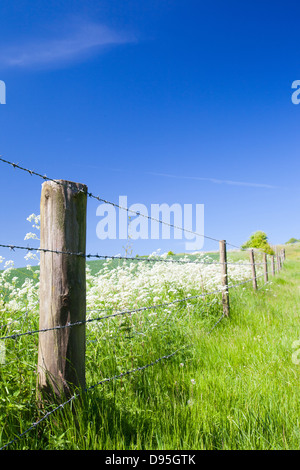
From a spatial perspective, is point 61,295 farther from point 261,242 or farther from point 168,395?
point 261,242

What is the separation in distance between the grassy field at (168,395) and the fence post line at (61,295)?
17cm

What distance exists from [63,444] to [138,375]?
1167mm

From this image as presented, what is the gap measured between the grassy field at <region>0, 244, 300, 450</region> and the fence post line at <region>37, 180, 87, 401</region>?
0.17m

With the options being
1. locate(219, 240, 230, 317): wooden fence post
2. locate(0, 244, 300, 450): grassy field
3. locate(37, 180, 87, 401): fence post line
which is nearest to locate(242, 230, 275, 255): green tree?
locate(219, 240, 230, 317): wooden fence post

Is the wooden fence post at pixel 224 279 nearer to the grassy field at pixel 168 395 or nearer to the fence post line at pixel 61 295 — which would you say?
the grassy field at pixel 168 395

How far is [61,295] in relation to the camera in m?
2.37

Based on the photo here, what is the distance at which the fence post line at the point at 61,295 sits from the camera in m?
2.35

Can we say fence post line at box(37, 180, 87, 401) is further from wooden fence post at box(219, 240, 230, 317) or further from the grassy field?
wooden fence post at box(219, 240, 230, 317)

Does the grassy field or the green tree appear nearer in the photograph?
the grassy field

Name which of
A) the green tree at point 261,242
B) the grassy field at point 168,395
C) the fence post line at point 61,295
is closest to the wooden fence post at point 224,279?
the grassy field at point 168,395

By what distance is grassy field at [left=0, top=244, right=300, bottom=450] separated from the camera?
2236 mm
